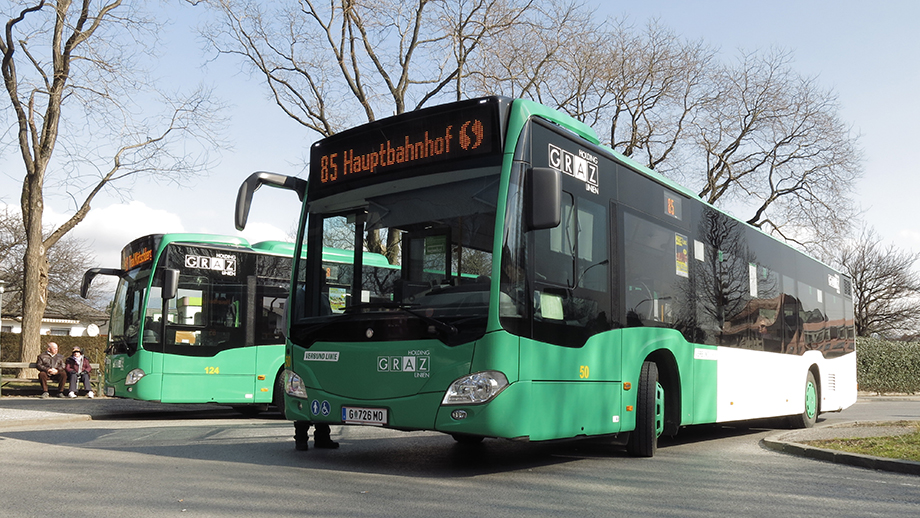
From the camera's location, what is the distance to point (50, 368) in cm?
2016

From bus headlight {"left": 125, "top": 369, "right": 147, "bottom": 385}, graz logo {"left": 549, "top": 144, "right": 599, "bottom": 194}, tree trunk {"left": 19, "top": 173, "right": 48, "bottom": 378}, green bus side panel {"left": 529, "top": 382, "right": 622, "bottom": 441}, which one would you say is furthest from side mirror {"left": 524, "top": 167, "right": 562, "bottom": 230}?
tree trunk {"left": 19, "top": 173, "right": 48, "bottom": 378}

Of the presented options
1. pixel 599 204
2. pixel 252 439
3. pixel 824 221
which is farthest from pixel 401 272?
pixel 824 221

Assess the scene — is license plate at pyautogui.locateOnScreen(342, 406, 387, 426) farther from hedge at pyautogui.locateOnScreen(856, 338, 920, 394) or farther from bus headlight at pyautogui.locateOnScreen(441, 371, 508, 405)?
hedge at pyautogui.locateOnScreen(856, 338, 920, 394)

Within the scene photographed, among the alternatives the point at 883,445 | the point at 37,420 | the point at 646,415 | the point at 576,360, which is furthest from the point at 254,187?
the point at 883,445

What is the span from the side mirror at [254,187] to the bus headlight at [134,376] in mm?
6760

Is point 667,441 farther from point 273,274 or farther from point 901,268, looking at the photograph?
point 901,268

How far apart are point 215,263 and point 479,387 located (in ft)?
29.4

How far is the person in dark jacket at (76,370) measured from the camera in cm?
2017

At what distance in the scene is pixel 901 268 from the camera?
51250 mm

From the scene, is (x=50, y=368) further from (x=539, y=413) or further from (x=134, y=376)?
(x=539, y=413)

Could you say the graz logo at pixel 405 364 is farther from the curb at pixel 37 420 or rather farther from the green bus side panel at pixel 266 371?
the green bus side panel at pixel 266 371

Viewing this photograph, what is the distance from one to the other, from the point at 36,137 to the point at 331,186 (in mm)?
18593

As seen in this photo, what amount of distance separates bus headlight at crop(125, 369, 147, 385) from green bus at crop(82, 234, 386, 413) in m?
0.02

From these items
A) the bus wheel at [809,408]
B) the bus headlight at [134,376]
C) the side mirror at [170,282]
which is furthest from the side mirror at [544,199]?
the bus headlight at [134,376]
